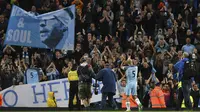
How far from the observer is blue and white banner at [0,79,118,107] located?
3212 centimetres

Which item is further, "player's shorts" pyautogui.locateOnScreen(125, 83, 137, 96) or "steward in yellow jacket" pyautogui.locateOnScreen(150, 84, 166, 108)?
"steward in yellow jacket" pyautogui.locateOnScreen(150, 84, 166, 108)

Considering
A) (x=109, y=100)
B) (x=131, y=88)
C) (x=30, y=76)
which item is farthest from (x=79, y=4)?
Answer: (x=109, y=100)

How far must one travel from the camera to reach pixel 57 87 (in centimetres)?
3225

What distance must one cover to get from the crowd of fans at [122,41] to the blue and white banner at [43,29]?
747mm

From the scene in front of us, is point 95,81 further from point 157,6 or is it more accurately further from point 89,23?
point 157,6

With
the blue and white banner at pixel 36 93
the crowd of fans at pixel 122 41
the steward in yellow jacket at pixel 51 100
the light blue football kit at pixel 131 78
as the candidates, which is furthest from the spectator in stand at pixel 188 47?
the steward in yellow jacket at pixel 51 100

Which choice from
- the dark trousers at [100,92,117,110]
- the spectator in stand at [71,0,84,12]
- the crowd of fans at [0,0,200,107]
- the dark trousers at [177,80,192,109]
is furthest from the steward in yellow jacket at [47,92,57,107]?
the spectator in stand at [71,0,84,12]

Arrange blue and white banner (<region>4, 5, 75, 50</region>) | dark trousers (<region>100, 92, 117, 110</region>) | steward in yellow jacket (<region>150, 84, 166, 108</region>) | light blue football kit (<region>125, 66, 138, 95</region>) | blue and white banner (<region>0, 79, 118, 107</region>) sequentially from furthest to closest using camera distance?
blue and white banner (<region>4, 5, 75, 50</region>) → blue and white banner (<region>0, 79, 118, 107</region>) → steward in yellow jacket (<region>150, 84, 166, 108</region>) → light blue football kit (<region>125, 66, 138, 95</region>) → dark trousers (<region>100, 92, 117, 110</region>)

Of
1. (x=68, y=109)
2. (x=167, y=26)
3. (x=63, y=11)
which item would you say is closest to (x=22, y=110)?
(x=68, y=109)

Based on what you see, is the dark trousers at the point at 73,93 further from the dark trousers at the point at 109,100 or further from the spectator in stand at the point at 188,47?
the spectator in stand at the point at 188,47

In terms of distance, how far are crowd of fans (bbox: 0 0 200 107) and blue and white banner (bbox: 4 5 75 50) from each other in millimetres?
747

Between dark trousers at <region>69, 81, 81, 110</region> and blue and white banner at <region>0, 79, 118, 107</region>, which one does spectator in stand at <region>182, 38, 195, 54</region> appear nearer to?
blue and white banner at <region>0, 79, 118, 107</region>

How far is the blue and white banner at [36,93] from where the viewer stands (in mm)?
32125

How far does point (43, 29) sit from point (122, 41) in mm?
4165
